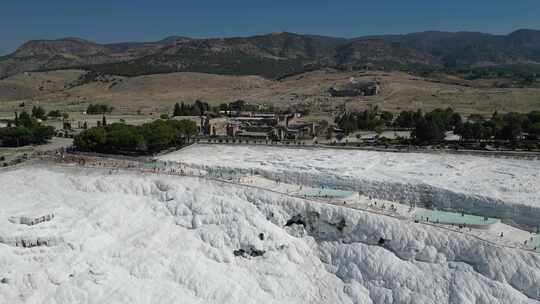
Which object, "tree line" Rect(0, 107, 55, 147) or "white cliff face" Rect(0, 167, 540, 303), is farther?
"tree line" Rect(0, 107, 55, 147)

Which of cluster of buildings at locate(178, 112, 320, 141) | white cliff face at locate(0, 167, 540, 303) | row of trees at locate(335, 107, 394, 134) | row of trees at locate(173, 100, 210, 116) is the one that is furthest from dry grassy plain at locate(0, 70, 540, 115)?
white cliff face at locate(0, 167, 540, 303)

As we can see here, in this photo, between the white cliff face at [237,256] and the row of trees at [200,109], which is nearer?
the white cliff face at [237,256]

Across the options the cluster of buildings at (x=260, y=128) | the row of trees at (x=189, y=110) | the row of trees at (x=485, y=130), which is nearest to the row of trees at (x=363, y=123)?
the cluster of buildings at (x=260, y=128)

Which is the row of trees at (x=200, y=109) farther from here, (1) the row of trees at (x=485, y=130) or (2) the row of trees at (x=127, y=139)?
(1) the row of trees at (x=485, y=130)

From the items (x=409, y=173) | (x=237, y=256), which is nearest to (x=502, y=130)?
(x=409, y=173)

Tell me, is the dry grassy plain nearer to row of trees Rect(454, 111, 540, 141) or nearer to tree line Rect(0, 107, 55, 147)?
row of trees Rect(454, 111, 540, 141)

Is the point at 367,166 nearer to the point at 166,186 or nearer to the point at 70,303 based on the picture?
the point at 166,186

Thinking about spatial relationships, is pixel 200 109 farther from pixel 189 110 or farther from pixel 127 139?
pixel 127 139
